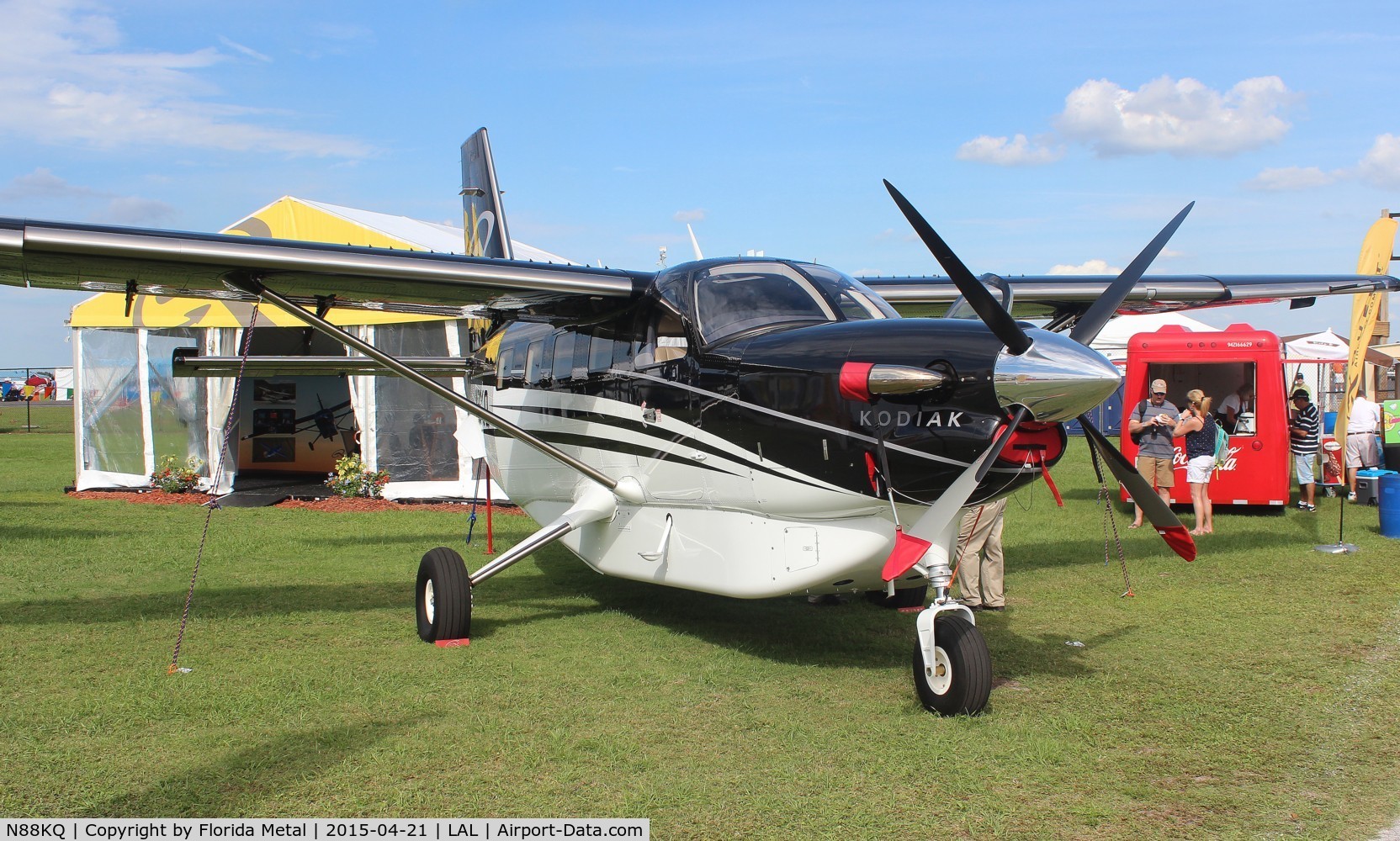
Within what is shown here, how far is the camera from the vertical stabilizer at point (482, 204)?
12383 millimetres

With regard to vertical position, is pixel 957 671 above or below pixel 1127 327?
below

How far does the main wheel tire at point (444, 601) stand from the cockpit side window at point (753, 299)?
8.98 feet

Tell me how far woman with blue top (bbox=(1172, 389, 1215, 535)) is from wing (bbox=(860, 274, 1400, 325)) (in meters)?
2.23

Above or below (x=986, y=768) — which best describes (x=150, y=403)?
above

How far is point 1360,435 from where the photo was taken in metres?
15.9

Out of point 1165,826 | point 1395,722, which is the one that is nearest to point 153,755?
point 1165,826

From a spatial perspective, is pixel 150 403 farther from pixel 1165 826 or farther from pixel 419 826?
pixel 1165 826

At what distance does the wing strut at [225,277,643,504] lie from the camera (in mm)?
7391

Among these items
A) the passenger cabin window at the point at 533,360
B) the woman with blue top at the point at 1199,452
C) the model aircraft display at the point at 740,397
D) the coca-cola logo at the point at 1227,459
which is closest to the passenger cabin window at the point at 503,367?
Result: the model aircraft display at the point at 740,397

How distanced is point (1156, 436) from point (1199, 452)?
0.61m

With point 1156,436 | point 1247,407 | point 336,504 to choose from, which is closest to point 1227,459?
point 1247,407

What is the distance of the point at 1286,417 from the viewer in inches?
573

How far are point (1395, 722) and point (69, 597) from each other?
10159mm

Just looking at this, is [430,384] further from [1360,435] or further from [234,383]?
[1360,435]
